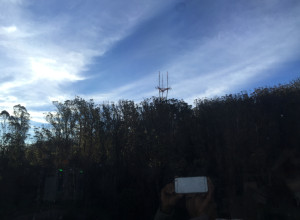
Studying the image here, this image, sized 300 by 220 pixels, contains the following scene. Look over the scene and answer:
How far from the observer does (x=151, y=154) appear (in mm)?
18484

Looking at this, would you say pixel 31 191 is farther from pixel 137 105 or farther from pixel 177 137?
pixel 177 137

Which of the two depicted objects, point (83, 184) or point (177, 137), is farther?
point (83, 184)

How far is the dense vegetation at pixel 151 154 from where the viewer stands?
15.1m

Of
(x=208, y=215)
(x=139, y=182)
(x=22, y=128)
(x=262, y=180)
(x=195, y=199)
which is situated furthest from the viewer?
(x=22, y=128)

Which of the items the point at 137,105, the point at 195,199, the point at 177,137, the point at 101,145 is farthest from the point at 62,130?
the point at 195,199

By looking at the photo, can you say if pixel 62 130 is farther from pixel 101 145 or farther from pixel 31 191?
pixel 31 191

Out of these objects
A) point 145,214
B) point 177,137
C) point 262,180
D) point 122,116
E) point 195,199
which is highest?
point 122,116

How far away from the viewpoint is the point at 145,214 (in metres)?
15.8

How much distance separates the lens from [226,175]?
599 inches

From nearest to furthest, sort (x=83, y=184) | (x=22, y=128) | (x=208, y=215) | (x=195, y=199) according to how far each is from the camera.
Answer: (x=208, y=215) < (x=195, y=199) < (x=83, y=184) < (x=22, y=128)

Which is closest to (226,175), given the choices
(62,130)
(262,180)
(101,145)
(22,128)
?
(262,180)

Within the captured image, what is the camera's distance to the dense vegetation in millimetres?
15117

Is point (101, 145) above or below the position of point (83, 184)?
above

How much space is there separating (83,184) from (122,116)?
5917 mm
